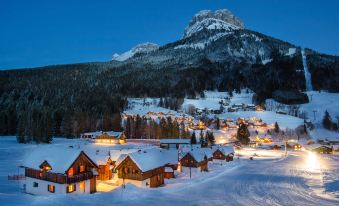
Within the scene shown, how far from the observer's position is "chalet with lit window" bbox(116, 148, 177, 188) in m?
48.5

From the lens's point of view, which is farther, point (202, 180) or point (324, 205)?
point (202, 180)

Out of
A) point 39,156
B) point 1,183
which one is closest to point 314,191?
point 39,156

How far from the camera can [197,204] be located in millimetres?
35156

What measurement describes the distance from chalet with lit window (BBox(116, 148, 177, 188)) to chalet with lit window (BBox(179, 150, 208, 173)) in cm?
1483

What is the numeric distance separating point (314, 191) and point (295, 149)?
87.4 m

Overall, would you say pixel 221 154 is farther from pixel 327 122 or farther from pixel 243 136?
pixel 327 122

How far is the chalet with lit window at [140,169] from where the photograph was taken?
4853 cm

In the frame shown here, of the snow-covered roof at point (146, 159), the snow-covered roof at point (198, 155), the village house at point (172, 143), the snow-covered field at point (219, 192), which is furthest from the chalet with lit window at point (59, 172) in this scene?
the village house at point (172, 143)

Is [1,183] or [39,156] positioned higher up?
[39,156]

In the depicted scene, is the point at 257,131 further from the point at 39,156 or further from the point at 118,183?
the point at 39,156

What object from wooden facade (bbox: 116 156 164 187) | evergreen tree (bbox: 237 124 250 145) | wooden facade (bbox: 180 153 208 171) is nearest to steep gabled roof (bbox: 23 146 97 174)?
wooden facade (bbox: 116 156 164 187)

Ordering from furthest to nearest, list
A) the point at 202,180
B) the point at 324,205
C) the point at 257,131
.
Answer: the point at 257,131 → the point at 202,180 → the point at 324,205

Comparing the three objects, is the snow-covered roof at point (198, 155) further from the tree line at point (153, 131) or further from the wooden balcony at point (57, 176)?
the tree line at point (153, 131)

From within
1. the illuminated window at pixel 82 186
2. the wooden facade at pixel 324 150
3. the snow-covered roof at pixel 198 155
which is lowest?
the wooden facade at pixel 324 150
